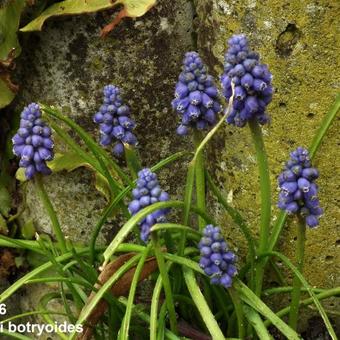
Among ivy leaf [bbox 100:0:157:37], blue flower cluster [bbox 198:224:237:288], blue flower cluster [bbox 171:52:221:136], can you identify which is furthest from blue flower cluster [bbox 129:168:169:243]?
ivy leaf [bbox 100:0:157:37]

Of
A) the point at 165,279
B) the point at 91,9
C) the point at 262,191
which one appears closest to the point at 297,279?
the point at 262,191

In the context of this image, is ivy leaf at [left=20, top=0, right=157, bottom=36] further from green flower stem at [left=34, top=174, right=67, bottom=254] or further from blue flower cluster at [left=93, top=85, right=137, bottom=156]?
green flower stem at [left=34, top=174, right=67, bottom=254]

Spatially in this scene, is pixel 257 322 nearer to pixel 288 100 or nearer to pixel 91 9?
pixel 288 100

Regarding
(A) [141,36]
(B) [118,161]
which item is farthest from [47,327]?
(A) [141,36]

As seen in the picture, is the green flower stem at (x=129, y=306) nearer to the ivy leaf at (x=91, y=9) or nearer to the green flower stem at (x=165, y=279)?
the green flower stem at (x=165, y=279)

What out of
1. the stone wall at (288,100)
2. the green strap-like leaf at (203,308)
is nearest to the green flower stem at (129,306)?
the green strap-like leaf at (203,308)

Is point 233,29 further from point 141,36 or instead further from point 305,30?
point 141,36
